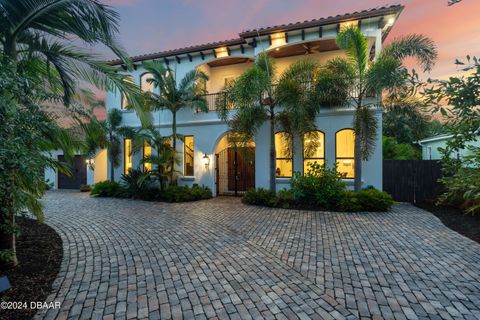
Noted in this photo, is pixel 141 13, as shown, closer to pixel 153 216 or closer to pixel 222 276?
pixel 153 216

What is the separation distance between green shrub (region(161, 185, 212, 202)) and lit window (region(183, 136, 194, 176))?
1865 millimetres

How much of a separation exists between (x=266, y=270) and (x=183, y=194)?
8.10 metres

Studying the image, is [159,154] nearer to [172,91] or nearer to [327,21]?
[172,91]

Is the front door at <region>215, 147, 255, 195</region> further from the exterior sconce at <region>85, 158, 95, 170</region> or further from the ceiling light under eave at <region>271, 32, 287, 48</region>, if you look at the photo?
the exterior sconce at <region>85, 158, 95, 170</region>

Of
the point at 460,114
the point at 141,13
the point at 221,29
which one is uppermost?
the point at 221,29

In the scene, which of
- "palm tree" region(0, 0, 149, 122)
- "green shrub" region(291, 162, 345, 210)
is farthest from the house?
"palm tree" region(0, 0, 149, 122)

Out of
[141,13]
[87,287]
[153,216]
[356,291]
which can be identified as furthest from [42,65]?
[356,291]

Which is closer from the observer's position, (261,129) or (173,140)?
(261,129)

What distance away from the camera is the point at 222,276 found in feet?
13.5

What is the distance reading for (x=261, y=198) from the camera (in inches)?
413

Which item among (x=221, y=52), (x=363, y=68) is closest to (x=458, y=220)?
(x=363, y=68)

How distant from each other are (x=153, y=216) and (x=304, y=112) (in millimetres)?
6653

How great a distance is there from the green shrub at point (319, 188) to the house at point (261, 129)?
1377mm

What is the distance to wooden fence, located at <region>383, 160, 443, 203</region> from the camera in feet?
35.1
